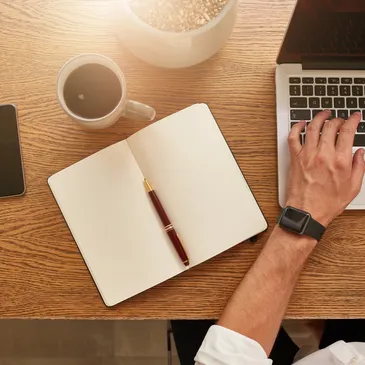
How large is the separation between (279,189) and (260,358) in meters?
0.24

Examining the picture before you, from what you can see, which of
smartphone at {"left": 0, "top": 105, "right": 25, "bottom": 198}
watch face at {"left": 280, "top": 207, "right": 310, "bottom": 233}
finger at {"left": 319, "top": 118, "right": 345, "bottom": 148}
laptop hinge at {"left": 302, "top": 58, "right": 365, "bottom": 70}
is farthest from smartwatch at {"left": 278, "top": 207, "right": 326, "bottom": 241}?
smartphone at {"left": 0, "top": 105, "right": 25, "bottom": 198}

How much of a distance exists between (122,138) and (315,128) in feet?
0.91

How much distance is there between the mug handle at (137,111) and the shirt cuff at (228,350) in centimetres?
30

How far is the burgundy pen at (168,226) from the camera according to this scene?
2.31ft

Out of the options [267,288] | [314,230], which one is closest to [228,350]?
[267,288]

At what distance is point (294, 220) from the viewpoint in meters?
0.72

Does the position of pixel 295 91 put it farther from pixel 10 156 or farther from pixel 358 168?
pixel 10 156

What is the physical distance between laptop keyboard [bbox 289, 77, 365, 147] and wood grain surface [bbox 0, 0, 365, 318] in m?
0.04

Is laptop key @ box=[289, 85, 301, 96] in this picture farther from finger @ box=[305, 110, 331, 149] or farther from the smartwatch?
the smartwatch

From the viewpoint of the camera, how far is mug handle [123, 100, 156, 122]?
2.23ft

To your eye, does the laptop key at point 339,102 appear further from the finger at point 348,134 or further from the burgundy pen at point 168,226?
the burgundy pen at point 168,226

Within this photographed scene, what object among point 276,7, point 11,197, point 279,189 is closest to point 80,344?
point 11,197

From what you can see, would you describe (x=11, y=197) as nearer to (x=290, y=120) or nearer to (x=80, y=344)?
(x=290, y=120)

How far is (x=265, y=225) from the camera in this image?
73cm
